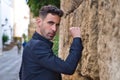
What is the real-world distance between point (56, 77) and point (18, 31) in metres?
67.1

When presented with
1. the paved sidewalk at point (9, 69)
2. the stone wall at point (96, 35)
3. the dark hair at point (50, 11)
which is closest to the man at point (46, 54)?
the dark hair at point (50, 11)

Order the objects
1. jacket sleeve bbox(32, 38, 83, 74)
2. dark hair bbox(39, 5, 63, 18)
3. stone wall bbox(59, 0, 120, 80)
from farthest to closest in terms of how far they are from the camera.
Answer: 1. dark hair bbox(39, 5, 63, 18)
2. jacket sleeve bbox(32, 38, 83, 74)
3. stone wall bbox(59, 0, 120, 80)

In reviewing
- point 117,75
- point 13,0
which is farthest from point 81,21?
point 13,0

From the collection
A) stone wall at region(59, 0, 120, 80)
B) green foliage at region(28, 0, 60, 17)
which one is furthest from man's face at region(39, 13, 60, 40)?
green foliage at region(28, 0, 60, 17)

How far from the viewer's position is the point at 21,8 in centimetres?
7175

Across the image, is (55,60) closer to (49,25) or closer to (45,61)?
(45,61)

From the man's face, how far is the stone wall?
13.2 inches

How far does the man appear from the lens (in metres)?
2.94

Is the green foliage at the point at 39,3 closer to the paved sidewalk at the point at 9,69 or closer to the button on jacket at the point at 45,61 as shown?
the paved sidewalk at the point at 9,69

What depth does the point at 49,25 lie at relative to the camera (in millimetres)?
3078

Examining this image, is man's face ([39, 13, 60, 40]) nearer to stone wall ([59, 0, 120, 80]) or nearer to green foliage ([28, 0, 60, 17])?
stone wall ([59, 0, 120, 80])

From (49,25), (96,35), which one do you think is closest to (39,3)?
(96,35)

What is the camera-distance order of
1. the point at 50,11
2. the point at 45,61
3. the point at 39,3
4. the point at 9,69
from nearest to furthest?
the point at 45,61
the point at 50,11
the point at 39,3
the point at 9,69

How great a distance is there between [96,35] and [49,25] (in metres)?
0.41
